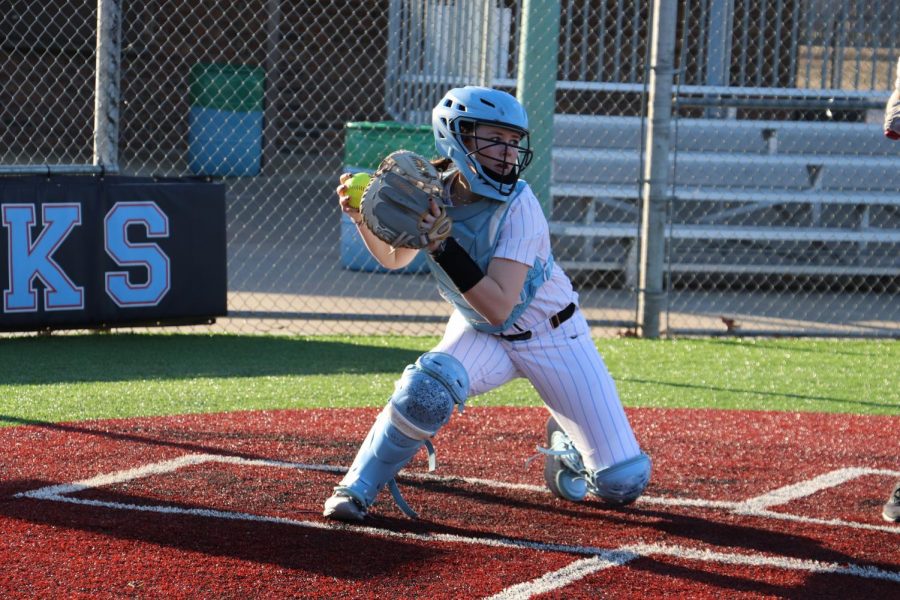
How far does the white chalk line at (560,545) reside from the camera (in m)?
3.62

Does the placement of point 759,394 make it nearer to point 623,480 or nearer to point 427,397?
point 623,480

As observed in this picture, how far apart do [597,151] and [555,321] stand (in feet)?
25.6

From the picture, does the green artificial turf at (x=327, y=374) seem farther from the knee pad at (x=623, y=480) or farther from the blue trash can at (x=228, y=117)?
the blue trash can at (x=228, y=117)

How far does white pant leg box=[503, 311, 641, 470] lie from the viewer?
13.6 ft

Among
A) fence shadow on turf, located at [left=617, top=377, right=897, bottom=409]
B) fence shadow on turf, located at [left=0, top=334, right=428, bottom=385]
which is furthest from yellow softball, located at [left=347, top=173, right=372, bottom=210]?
fence shadow on turf, located at [left=617, top=377, right=897, bottom=409]

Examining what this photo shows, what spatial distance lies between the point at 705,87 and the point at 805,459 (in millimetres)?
7051

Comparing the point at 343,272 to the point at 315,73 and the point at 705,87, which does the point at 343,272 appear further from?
the point at 315,73

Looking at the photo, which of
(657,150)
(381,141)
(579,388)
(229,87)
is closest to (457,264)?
(579,388)

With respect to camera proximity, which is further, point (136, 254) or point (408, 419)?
point (136, 254)

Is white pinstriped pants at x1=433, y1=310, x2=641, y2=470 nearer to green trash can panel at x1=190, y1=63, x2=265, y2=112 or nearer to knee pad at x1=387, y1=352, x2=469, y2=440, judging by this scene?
knee pad at x1=387, y1=352, x2=469, y2=440

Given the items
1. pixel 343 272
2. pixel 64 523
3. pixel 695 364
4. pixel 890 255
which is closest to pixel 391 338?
pixel 695 364

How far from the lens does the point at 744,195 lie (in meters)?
11.5

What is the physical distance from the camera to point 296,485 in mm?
4469

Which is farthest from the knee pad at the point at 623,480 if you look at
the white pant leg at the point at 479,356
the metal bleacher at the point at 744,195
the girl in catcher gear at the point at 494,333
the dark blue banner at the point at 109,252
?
the metal bleacher at the point at 744,195
